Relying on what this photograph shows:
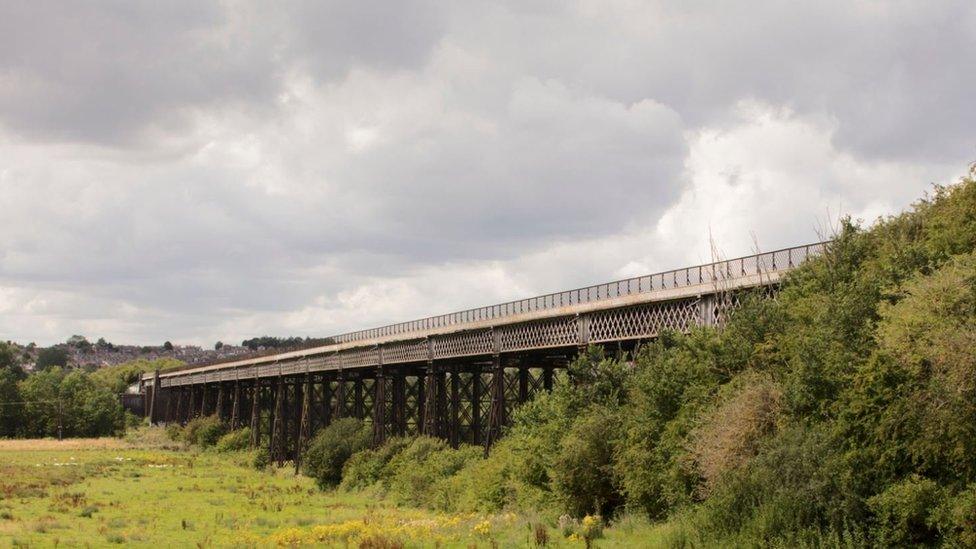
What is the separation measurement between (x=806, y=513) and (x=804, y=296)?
25.4 ft

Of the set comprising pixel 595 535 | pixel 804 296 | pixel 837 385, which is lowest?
pixel 595 535

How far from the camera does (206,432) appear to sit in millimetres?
106500

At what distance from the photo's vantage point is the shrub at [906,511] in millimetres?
19781

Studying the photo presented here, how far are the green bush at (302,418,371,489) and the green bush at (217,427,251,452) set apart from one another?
31.9 meters

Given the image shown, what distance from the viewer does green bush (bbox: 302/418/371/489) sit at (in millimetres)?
64125

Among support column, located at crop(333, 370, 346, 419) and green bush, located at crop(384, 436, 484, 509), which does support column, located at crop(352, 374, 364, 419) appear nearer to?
support column, located at crop(333, 370, 346, 419)

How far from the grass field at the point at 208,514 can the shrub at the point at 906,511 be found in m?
6.79

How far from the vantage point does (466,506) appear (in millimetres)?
42938

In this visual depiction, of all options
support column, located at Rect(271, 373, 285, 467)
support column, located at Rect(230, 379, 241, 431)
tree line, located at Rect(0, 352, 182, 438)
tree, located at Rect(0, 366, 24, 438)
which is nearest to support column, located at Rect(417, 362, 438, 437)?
support column, located at Rect(271, 373, 285, 467)

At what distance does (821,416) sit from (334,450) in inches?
1807

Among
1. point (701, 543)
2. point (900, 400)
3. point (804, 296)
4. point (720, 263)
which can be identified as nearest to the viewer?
point (900, 400)

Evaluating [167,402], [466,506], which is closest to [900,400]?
[466,506]

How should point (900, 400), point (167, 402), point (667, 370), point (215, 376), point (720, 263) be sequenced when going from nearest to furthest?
point (900, 400)
point (667, 370)
point (720, 263)
point (215, 376)
point (167, 402)

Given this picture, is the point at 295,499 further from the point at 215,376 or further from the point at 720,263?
the point at 215,376
